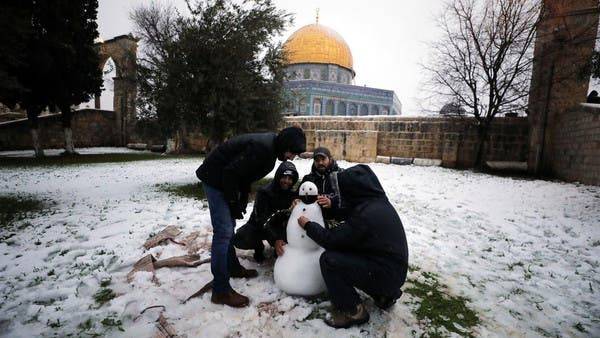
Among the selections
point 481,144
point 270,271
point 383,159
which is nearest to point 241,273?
point 270,271

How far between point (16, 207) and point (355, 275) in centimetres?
812

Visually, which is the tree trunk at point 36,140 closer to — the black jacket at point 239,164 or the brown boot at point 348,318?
the black jacket at point 239,164

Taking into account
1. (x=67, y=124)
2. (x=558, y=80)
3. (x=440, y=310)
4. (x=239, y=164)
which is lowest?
(x=440, y=310)

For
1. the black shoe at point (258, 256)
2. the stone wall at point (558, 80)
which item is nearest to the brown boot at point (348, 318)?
the black shoe at point (258, 256)

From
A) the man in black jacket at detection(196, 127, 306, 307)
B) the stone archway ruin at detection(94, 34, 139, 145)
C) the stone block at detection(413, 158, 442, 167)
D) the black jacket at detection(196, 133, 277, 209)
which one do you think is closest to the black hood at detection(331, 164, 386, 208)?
the man in black jacket at detection(196, 127, 306, 307)

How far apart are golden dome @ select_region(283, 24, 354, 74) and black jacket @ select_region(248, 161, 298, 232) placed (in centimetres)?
3309

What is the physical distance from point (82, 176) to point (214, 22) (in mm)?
7472

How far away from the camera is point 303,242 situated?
9.62ft

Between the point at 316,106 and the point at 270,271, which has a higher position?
the point at 316,106

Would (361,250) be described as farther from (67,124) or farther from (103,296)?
(67,124)

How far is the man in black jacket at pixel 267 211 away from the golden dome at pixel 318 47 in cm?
3312

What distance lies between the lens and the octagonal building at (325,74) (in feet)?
112

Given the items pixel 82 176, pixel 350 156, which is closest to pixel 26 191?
pixel 82 176

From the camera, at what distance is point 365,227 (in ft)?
8.16
